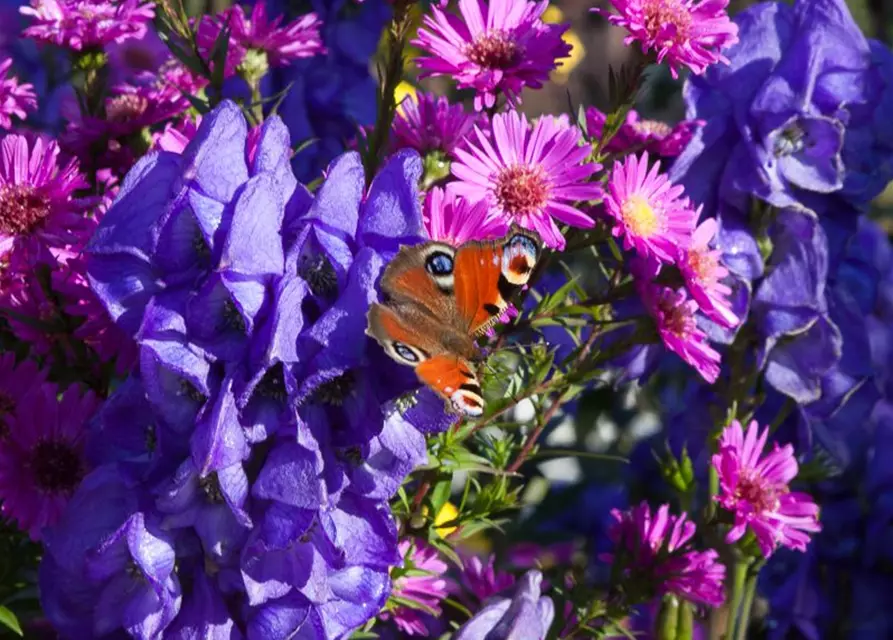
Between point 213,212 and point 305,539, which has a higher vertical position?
point 213,212

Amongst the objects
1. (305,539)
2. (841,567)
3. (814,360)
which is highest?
(305,539)

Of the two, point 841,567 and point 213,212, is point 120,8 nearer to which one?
point 213,212

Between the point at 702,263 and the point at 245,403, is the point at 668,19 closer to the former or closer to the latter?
the point at 702,263

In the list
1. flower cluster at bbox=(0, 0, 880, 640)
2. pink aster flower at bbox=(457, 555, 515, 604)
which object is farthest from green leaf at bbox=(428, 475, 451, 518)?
pink aster flower at bbox=(457, 555, 515, 604)

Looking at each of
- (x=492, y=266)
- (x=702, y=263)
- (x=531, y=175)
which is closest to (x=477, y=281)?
(x=492, y=266)

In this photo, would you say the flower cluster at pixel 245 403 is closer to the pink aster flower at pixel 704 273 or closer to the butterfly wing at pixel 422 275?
the butterfly wing at pixel 422 275

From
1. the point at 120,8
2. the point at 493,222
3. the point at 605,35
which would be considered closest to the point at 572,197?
the point at 493,222
